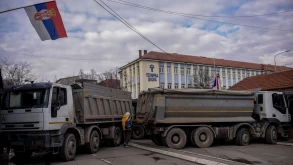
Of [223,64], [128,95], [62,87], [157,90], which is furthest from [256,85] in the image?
[223,64]

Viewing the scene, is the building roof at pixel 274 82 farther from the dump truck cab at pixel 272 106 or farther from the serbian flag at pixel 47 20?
the serbian flag at pixel 47 20

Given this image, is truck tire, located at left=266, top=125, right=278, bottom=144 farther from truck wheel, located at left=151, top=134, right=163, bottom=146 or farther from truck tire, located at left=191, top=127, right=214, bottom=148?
truck wheel, located at left=151, top=134, right=163, bottom=146

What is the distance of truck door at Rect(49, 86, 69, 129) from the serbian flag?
7.07 feet

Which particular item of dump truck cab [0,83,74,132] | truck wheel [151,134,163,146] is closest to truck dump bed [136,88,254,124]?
truck wheel [151,134,163,146]

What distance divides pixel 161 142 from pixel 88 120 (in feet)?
12.7

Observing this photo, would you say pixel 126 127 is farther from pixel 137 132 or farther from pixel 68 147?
pixel 68 147

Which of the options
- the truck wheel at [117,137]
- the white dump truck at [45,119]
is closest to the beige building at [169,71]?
the truck wheel at [117,137]

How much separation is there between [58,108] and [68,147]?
1.48 metres

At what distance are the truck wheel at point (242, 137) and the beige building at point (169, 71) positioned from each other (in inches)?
1457

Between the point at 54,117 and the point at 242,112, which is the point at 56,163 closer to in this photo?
the point at 54,117

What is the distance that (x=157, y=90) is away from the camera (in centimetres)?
1209

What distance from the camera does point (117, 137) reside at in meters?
14.6

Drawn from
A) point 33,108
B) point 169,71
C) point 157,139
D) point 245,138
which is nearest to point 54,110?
point 33,108

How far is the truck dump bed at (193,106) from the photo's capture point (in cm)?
1209
